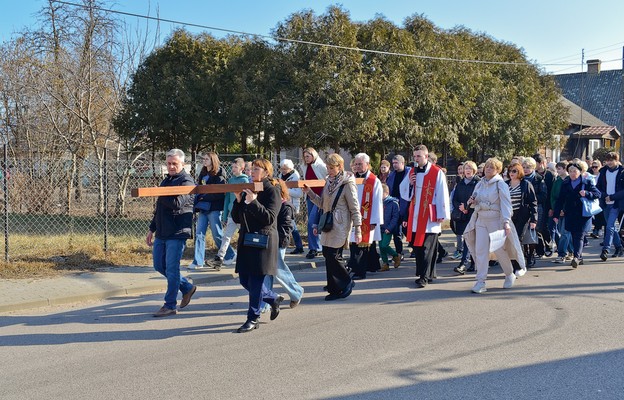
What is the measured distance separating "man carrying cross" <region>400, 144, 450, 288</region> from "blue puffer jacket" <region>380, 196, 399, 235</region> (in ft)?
4.55

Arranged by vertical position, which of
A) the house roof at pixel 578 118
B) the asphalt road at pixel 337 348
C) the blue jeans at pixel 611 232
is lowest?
the asphalt road at pixel 337 348

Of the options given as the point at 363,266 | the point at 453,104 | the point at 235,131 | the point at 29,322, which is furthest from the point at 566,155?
the point at 29,322

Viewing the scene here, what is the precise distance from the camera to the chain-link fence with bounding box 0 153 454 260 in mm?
13438

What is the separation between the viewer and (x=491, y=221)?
858cm

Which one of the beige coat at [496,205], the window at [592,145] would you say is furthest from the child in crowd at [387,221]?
the window at [592,145]

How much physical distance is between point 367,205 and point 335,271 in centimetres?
140

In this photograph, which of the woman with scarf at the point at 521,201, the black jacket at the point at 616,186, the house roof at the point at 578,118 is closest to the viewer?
the woman with scarf at the point at 521,201

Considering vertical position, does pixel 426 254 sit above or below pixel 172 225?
below

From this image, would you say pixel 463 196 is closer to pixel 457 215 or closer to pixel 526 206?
pixel 457 215

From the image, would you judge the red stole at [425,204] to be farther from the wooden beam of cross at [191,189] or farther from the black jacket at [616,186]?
the black jacket at [616,186]

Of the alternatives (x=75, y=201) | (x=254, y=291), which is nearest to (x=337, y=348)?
(x=254, y=291)

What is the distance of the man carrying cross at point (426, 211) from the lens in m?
8.88

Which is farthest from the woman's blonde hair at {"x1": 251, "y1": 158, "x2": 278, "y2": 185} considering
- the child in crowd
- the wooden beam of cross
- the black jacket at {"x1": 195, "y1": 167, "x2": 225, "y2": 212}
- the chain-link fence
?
the chain-link fence

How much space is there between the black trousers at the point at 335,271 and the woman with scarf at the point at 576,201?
182 inches
